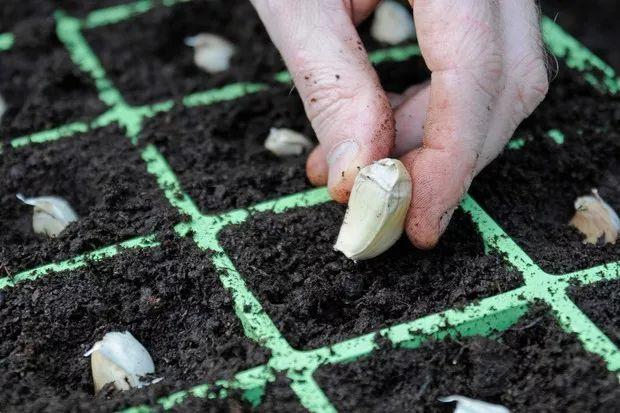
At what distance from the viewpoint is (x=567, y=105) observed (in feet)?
4.73

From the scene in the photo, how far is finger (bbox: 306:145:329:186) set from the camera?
4.07 feet

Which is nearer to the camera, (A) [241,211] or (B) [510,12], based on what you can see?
(B) [510,12]

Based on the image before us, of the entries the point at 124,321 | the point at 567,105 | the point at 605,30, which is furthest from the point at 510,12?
the point at 605,30

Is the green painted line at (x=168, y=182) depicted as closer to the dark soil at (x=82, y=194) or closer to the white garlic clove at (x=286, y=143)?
the dark soil at (x=82, y=194)

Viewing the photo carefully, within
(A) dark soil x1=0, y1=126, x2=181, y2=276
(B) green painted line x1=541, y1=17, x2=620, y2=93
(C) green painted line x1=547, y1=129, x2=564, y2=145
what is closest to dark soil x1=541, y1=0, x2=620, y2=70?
(B) green painted line x1=541, y1=17, x2=620, y2=93

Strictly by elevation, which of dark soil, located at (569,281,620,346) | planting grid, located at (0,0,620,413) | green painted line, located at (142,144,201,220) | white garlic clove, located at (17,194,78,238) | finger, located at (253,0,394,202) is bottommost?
white garlic clove, located at (17,194,78,238)

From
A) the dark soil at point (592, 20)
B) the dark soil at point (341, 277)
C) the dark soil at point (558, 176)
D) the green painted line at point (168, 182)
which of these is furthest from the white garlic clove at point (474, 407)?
the dark soil at point (592, 20)

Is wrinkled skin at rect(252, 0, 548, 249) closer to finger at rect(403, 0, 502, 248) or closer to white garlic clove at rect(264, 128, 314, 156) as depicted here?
finger at rect(403, 0, 502, 248)

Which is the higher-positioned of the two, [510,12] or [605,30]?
[510,12]

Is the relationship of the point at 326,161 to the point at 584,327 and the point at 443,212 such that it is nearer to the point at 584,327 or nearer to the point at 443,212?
the point at 443,212

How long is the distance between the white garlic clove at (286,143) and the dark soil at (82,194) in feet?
0.71

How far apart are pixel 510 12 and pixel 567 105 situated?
39 centimetres

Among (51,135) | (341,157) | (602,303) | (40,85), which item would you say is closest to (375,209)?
(341,157)

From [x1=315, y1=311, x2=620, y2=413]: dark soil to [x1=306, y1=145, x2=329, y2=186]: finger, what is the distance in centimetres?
34
